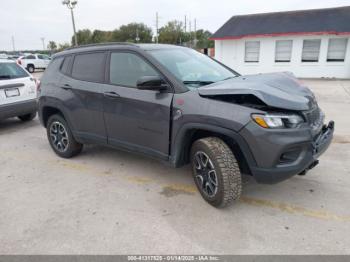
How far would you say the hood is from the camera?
268cm

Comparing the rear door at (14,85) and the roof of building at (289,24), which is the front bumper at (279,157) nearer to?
the rear door at (14,85)

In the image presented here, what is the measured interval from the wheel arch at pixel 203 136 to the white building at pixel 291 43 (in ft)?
57.5

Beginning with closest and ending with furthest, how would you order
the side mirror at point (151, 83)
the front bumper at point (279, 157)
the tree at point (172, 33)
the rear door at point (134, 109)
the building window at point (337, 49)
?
the front bumper at point (279, 157), the side mirror at point (151, 83), the rear door at point (134, 109), the building window at point (337, 49), the tree at point (172, 33)

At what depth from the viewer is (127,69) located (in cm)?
372

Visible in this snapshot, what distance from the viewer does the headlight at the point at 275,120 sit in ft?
8.60

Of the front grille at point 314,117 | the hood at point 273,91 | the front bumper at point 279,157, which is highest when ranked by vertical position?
the hood at point 273,91

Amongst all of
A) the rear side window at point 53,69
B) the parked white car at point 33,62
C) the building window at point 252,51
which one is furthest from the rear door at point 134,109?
the parked white car at point 33,62

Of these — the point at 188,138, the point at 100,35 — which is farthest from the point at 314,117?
the point at 100,35

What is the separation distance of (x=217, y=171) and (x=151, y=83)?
1190mm

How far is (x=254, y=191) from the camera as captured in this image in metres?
3.54

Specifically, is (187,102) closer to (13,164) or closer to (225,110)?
(225,110)

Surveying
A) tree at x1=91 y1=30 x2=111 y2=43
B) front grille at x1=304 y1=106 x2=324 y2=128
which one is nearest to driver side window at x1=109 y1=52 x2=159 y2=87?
front grille at x1=304 y1=106 x2=324 y2=128

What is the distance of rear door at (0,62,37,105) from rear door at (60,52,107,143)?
2566mm

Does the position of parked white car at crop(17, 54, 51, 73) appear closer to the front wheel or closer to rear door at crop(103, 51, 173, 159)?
rear door at crop(103, 51, 173, 159)
